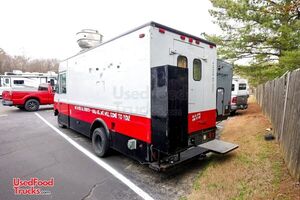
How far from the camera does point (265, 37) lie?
419 inches

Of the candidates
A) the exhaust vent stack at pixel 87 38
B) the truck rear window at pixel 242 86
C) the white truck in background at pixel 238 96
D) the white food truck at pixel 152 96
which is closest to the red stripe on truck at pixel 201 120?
the white food truck at pixel 152 96

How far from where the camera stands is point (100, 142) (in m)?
5.85

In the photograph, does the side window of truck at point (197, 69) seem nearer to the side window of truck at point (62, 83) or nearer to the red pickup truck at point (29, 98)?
the side window of truck at point (62, 83)

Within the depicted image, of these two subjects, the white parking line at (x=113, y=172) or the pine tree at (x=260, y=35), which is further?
the pine tree at (x=260, y=35)

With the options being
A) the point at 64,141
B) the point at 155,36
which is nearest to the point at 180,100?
the point at 155,36

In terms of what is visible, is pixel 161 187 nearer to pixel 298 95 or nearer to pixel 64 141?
pixel 298 95

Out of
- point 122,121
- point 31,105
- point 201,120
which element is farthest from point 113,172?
point 31,105

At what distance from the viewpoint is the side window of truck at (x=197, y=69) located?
5031 mm

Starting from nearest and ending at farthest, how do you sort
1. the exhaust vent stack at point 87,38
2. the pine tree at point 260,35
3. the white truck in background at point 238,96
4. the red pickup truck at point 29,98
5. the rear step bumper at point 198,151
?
1. the rear step bumper at point 198,151
2. the exhaust vent stack at point 87,38
3. the pine tree at point 260,35
4. the white truck in background at point 238,96
5. the red pickup truck at point 29,98

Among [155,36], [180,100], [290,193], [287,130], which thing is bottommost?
[290,193]

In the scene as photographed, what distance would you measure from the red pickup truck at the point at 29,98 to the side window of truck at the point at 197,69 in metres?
14.6

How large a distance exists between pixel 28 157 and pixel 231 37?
36.5ft

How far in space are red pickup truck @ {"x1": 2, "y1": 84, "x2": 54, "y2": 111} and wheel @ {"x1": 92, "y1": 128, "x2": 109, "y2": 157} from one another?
40.0 ft

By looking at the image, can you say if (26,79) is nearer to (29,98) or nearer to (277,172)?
(29,98)
